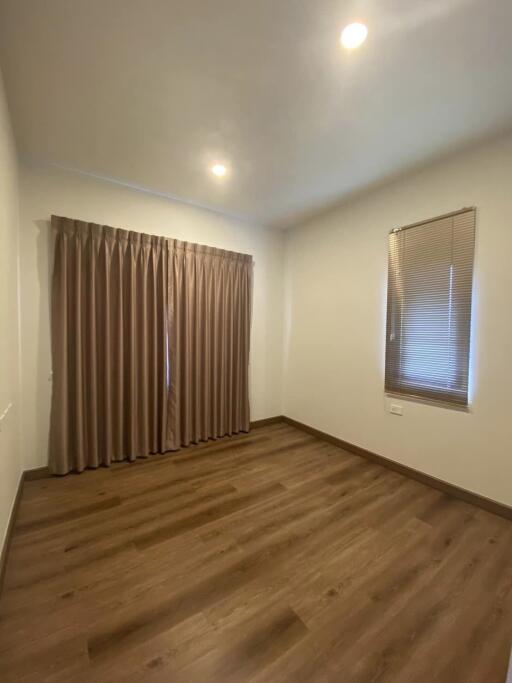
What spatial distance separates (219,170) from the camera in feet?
8.27

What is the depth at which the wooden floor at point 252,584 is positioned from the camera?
112 cm

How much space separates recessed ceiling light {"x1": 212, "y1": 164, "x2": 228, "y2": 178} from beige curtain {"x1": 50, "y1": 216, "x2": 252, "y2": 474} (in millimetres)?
855

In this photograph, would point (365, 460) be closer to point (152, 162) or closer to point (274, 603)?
point (274, 603)

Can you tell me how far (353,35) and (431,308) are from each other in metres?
1.96

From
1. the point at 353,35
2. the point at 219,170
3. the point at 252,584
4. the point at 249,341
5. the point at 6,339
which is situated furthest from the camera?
the point at 249,341

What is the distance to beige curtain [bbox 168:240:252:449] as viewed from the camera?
3100mm

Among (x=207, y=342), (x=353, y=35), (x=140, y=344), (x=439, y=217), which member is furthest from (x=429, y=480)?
(x=353, y=35)

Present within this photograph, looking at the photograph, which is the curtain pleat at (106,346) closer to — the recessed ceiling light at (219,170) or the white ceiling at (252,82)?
the white ceiling at (252,82)

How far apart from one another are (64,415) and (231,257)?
2.45 meters

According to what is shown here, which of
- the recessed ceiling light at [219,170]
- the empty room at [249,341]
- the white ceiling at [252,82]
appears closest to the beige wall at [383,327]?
the empty room at [249,341]

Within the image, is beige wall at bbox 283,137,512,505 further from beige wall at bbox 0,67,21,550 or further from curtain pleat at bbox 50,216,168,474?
beige wall at bbox 0,67,21,550

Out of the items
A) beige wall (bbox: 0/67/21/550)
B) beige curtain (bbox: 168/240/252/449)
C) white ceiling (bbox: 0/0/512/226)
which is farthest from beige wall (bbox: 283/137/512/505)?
beige wall (bbox: 0/67/21/550)

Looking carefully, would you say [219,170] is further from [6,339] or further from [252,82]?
[6,339]

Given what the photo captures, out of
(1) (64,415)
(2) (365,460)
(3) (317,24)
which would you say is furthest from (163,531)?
(3) (317,24)
